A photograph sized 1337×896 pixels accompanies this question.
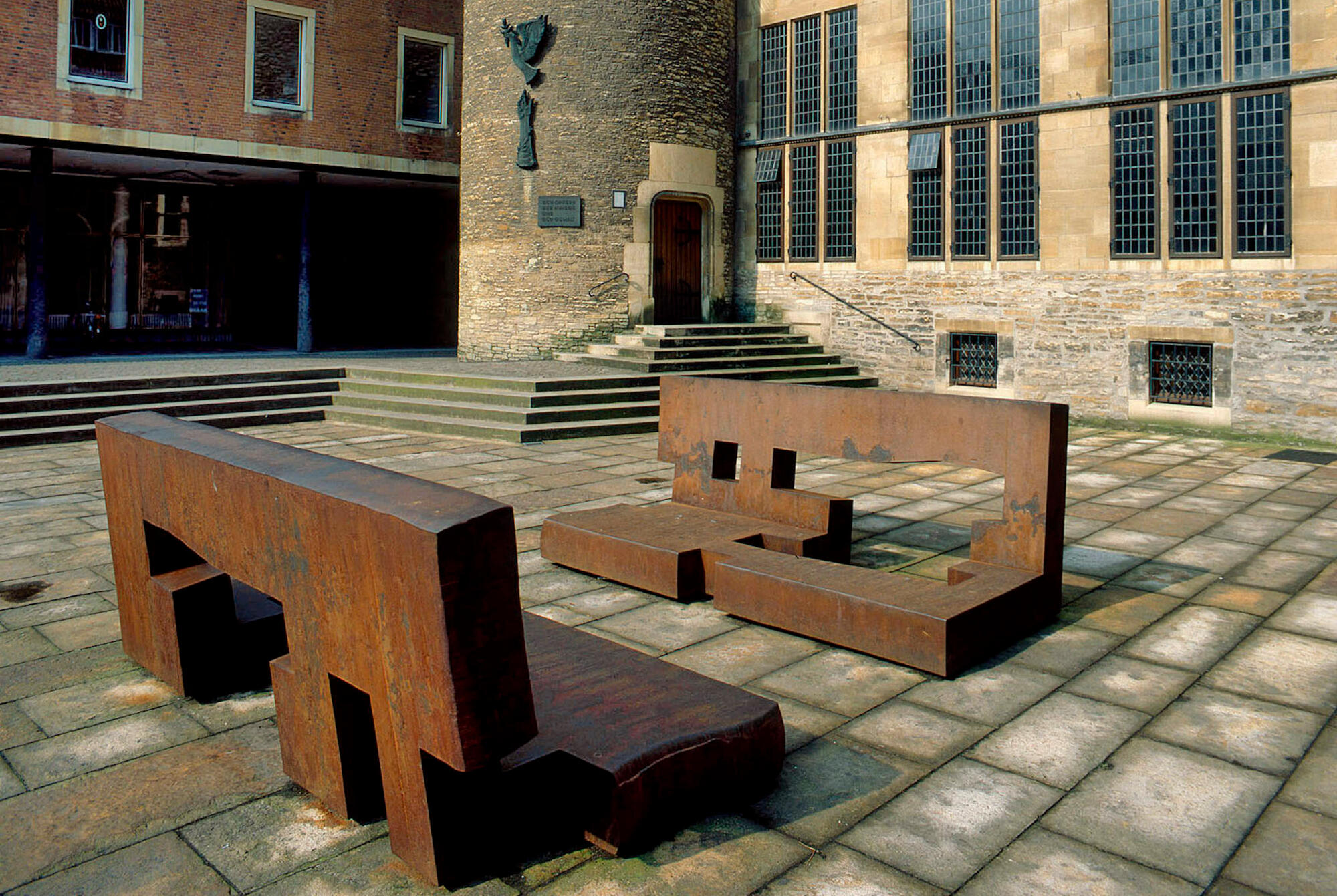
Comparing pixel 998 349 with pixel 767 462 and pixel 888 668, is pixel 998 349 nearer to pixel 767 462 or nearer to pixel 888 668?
pixel 767 462

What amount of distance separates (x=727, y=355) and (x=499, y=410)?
4.44m

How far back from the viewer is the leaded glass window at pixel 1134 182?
12.4 m

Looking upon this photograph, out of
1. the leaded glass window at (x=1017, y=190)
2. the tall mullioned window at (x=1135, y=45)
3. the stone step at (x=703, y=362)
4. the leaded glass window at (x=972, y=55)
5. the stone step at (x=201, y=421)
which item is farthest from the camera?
the stone step at (x=703, y=362)

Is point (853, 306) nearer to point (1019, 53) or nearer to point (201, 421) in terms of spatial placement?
point (1019, 53)

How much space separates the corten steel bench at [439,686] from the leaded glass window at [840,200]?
13.0 m

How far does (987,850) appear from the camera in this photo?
9.43 ft

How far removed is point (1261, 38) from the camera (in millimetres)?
11562

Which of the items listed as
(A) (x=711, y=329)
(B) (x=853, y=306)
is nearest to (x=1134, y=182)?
(B) (x=853, y=306)

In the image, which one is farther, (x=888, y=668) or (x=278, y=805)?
(x=888, y=668)

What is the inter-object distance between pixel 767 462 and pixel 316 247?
20.0 m

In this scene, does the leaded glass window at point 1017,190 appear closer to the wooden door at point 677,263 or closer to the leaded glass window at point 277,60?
the wooden door at point 677,263

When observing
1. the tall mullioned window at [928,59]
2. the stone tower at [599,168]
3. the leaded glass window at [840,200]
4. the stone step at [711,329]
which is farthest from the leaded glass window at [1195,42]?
the stone tower at [599,168]

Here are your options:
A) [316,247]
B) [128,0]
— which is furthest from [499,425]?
[316,247]

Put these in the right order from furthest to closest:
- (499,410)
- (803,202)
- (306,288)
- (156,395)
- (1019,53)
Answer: (306,288), (803,202), (1019,53), (156,395), (499,410)
